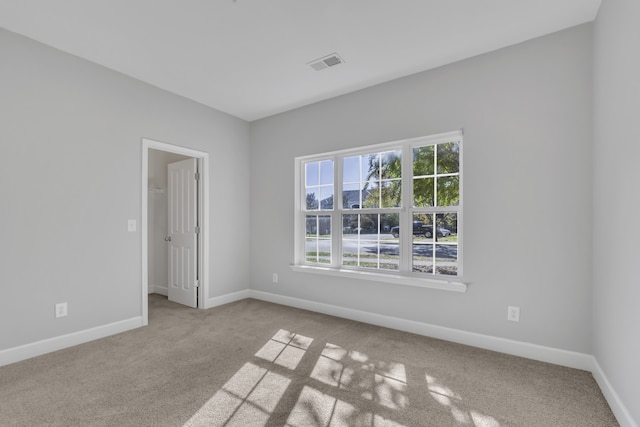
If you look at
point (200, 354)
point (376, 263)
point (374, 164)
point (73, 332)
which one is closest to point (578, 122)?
point (374, 164)

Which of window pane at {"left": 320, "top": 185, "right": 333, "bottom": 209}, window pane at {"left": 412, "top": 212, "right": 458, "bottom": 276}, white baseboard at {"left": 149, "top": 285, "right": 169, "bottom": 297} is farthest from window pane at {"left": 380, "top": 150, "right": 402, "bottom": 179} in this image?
white baseboard at {"left": 149, "top": 285, "right": 169, "bottom": 297}

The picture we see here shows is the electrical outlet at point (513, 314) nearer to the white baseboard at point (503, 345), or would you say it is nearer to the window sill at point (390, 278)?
the white baseboard at point (503, 345)

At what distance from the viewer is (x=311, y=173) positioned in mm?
4117

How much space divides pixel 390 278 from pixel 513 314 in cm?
114

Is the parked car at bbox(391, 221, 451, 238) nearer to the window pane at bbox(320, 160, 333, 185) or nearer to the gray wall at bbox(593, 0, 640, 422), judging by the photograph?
the gray wall at bbox(593, 0, 640, 422)

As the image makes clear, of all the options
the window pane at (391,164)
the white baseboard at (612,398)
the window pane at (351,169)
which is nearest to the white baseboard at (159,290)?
the window pane at (351,169)

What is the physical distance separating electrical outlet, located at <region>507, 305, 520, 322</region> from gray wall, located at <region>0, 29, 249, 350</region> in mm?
3809

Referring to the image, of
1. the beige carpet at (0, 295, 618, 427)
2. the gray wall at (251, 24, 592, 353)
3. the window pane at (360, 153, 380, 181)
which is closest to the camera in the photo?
the beige carpet at (0, 295, 618, 427)

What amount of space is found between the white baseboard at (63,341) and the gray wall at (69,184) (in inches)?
2.1

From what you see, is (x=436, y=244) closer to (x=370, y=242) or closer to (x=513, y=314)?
(x=370, y=242)

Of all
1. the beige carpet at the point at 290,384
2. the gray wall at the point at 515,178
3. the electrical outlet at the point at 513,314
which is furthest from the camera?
the electrical outlet at the point at 513,314

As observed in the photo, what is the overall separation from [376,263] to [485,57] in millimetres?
2367

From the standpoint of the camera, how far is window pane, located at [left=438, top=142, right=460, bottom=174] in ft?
9.72

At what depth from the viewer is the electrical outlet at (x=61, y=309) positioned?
2658 millimetres
